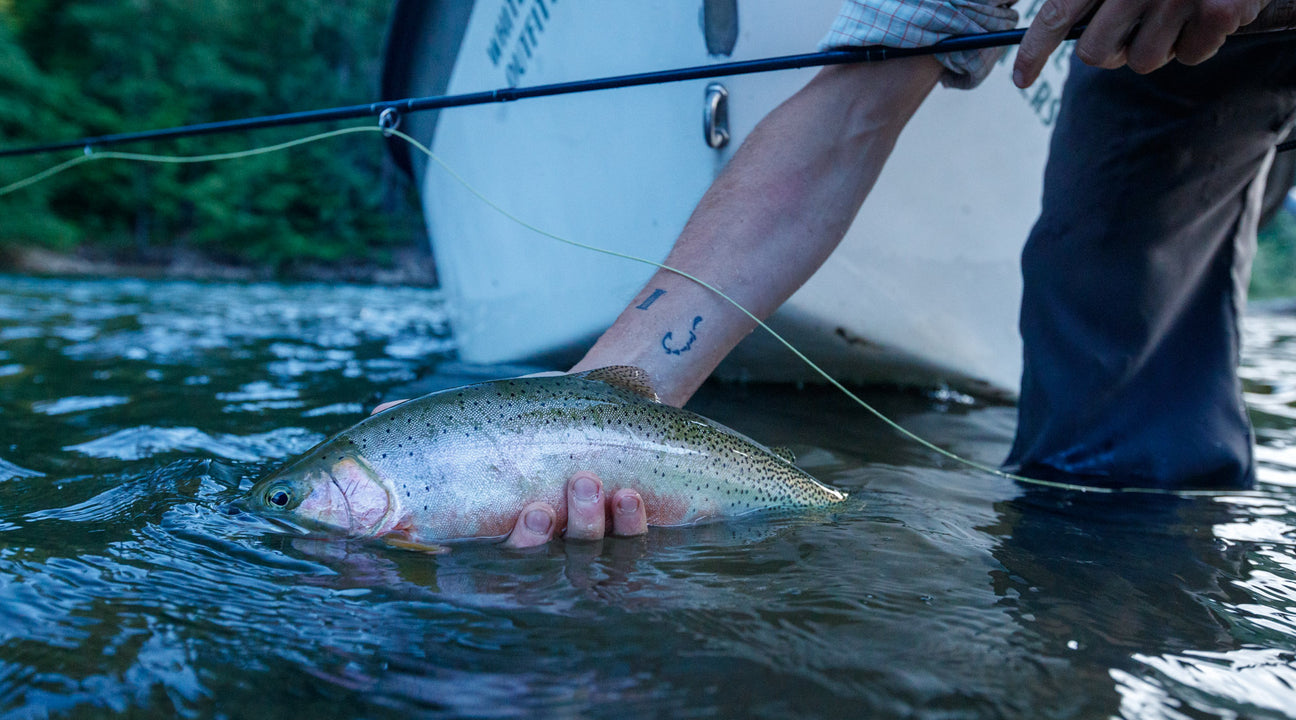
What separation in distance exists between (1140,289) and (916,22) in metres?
1.19

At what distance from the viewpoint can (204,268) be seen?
26.6 metres

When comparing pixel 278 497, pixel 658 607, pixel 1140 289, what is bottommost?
pixel 658 607

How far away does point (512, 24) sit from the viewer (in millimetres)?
3770

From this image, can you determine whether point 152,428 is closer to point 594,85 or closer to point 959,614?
point 594,85

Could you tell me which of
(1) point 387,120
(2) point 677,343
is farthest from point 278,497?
(1) point 387,120

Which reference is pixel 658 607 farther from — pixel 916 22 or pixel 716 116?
pixel 716 116

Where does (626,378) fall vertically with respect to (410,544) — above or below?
above

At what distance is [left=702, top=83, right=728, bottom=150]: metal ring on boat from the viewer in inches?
127

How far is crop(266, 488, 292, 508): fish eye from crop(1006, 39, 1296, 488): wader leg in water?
2300 mm

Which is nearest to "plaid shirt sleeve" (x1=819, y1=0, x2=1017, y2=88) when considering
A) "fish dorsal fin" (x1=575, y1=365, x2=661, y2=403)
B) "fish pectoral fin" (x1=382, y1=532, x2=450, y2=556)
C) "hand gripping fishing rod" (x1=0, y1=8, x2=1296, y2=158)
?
"hand gripping fishing rod" (x1=0, y1=8, x2=1296, y2=158)

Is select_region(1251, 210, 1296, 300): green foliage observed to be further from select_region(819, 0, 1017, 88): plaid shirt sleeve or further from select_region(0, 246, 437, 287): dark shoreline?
select_region(819, 0, 1017, 88): plaid shirt sleeve

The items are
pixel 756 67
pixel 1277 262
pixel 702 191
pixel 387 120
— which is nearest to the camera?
pixel 756 67

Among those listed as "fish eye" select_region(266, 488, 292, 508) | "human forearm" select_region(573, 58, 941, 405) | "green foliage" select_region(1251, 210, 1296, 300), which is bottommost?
"fish eye" select_region(266, 488, 292, 508)

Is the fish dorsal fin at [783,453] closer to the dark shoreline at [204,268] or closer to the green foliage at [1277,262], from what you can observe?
the dark shoreline at [204,268]
